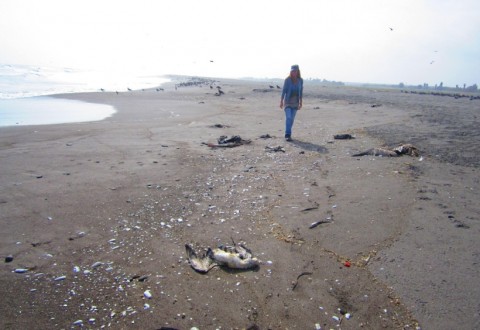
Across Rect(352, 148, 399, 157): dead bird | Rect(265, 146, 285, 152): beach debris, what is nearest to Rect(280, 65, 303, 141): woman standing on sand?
Rect(265, 146, 285, 152): beach debris

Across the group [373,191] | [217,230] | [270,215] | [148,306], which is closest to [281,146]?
[373,191]

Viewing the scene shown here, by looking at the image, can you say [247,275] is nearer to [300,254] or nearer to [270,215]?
A: [300,254]

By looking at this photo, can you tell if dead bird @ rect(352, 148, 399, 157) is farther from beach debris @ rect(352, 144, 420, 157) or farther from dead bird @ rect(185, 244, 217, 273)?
dead bird @ rect(185, 244, 217, 273)

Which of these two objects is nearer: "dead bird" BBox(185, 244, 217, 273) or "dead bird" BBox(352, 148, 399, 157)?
"dead bird" BBox(185, 244, 217, 273)

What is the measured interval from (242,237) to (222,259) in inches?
27.6

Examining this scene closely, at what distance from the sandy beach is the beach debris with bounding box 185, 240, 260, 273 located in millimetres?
94

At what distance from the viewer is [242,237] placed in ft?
14.9

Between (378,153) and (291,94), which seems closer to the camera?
(378,153)

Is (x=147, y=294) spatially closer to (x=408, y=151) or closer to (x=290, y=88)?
(x=408, y=151)

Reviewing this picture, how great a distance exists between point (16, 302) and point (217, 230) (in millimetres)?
2462

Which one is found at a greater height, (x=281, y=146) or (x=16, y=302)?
(x=281, y=146)

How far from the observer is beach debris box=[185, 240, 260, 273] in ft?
12.5

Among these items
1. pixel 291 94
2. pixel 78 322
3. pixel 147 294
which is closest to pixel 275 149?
pixel 291 94

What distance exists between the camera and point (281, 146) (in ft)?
32.3
